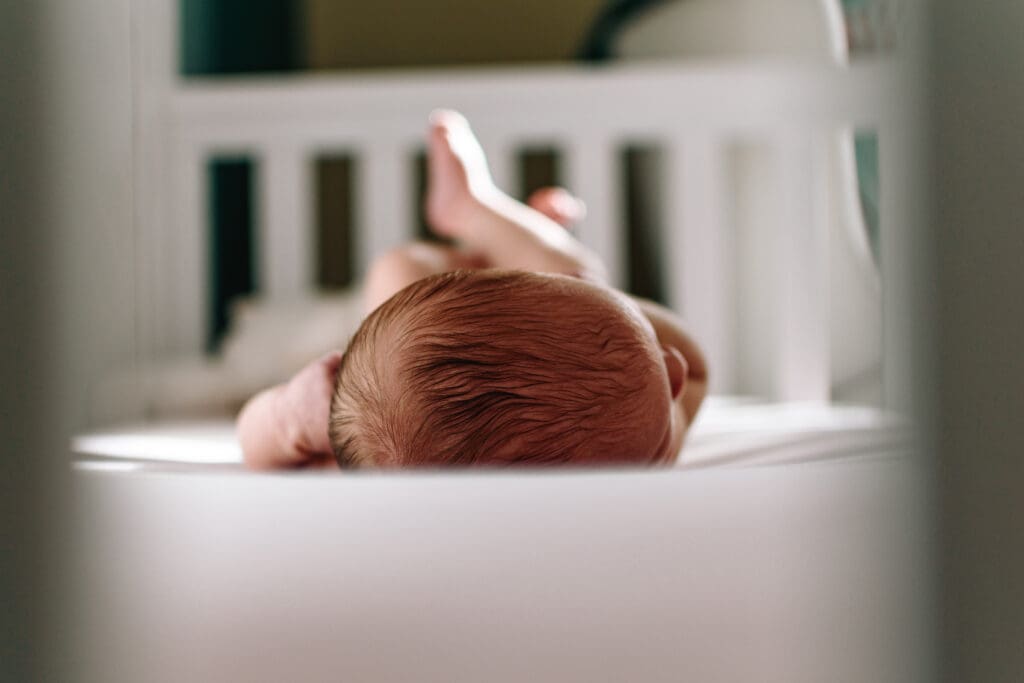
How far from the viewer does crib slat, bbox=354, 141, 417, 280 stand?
133cm

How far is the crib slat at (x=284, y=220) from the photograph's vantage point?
53.4 inches

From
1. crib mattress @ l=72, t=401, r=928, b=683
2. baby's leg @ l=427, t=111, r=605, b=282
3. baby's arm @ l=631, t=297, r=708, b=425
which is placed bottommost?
crib mattress @ l=72, t=401, r=928, b=683

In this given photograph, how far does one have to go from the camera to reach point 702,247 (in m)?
→ 1.27

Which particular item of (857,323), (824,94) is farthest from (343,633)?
(824,94)

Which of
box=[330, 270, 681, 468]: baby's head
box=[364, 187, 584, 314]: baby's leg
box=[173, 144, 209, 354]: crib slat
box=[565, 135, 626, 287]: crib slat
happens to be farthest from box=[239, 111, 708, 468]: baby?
box=[173, 144, 209, 354]: crib slat

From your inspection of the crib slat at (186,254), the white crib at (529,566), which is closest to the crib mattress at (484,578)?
the white crib at (529,566)

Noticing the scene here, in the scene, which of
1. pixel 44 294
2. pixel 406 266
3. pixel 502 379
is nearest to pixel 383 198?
pixel 406 266

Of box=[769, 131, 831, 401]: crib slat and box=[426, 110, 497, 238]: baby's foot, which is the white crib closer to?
box=[426, 110, 497, 238]: baby's foot

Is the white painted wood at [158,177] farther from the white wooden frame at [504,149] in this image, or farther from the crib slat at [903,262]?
the crib slat at [903,262]

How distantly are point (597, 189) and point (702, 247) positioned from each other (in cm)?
16

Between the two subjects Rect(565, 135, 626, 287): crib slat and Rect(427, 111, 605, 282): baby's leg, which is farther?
Rect(565, 135, 626, 287): crib slat

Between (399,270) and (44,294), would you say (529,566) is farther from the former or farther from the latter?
(399,270)

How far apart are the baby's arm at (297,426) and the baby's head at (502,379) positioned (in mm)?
42

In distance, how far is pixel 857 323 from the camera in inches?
41.4
